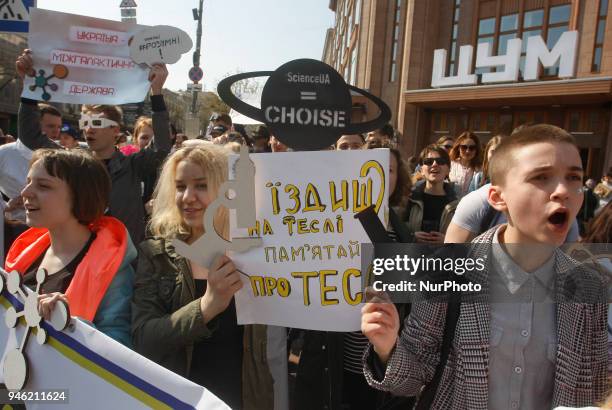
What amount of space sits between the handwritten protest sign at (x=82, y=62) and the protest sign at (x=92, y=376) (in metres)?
2.44

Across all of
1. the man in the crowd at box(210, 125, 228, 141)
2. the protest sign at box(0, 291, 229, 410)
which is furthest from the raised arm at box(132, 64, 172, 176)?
the man in the crowd at box(210, 125, 228, 141)

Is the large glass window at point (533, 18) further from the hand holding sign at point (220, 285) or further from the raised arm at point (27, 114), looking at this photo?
the hand holding sign at point (220, 285)

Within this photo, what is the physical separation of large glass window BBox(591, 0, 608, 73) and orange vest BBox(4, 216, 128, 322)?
17657 millimetres

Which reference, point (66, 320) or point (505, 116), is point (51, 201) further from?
point (505, 116)

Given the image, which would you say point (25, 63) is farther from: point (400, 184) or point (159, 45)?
point (400, 184)

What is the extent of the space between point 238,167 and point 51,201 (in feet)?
2.88

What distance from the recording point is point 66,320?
4.29 feet

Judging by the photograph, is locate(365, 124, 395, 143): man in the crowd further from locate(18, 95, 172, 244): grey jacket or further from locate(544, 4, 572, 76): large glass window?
locate(544, 4, 572, 76): large glass window

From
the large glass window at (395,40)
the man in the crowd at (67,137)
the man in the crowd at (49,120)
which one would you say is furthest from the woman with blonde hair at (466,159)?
the large glass window at (395,40)

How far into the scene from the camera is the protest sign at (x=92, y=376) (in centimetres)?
116

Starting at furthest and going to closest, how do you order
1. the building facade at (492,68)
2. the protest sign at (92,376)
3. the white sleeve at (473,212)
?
the building facade at (492,68) → the white sleeve at (473,212) → the protest sign at (92,376)

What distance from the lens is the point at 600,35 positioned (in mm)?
15562

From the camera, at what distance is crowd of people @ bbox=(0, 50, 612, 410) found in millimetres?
1306

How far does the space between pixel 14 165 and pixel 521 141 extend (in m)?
3.60
